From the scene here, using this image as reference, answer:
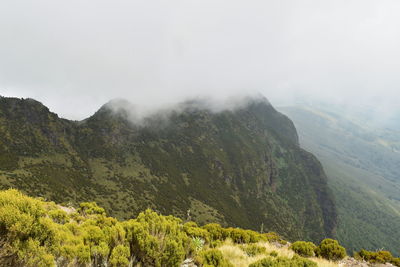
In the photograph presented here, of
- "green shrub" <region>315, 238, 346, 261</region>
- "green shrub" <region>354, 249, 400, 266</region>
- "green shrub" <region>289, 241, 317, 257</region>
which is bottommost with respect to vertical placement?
"green shrub" <region>354, 249, 400, 266</region>

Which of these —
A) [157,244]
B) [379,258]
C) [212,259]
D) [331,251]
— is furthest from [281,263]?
[379,258]

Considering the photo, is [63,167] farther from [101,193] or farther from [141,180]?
[141,180]

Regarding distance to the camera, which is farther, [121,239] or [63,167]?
[63,167]

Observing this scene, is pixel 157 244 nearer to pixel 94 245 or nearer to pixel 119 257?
pixel 119 257

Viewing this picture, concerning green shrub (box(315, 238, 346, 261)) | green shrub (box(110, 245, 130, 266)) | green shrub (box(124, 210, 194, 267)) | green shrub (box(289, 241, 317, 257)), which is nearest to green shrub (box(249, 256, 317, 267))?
green shrub (box(124, 210, 194, 267))

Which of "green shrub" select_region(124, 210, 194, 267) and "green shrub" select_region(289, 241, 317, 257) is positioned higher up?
"green shrub" select_region(124, 210, 194, 267)

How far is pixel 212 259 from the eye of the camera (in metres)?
10.3

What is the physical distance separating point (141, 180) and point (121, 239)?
603 feet

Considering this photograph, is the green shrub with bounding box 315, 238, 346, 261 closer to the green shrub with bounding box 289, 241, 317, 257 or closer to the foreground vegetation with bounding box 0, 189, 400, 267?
the green shrub with bounding box 289, 241, 317, 257

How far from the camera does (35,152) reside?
147 metres

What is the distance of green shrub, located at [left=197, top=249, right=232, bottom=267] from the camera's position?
9.94 m

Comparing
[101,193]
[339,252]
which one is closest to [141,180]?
[101,193]

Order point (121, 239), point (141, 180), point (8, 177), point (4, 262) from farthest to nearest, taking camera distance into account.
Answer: point (141, 180), point (8, 177), point (121, 239), point (4, 262)

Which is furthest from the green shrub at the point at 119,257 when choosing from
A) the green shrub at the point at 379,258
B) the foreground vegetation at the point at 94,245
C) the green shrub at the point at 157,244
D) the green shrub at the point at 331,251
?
the green shrub at the point at 379,258
